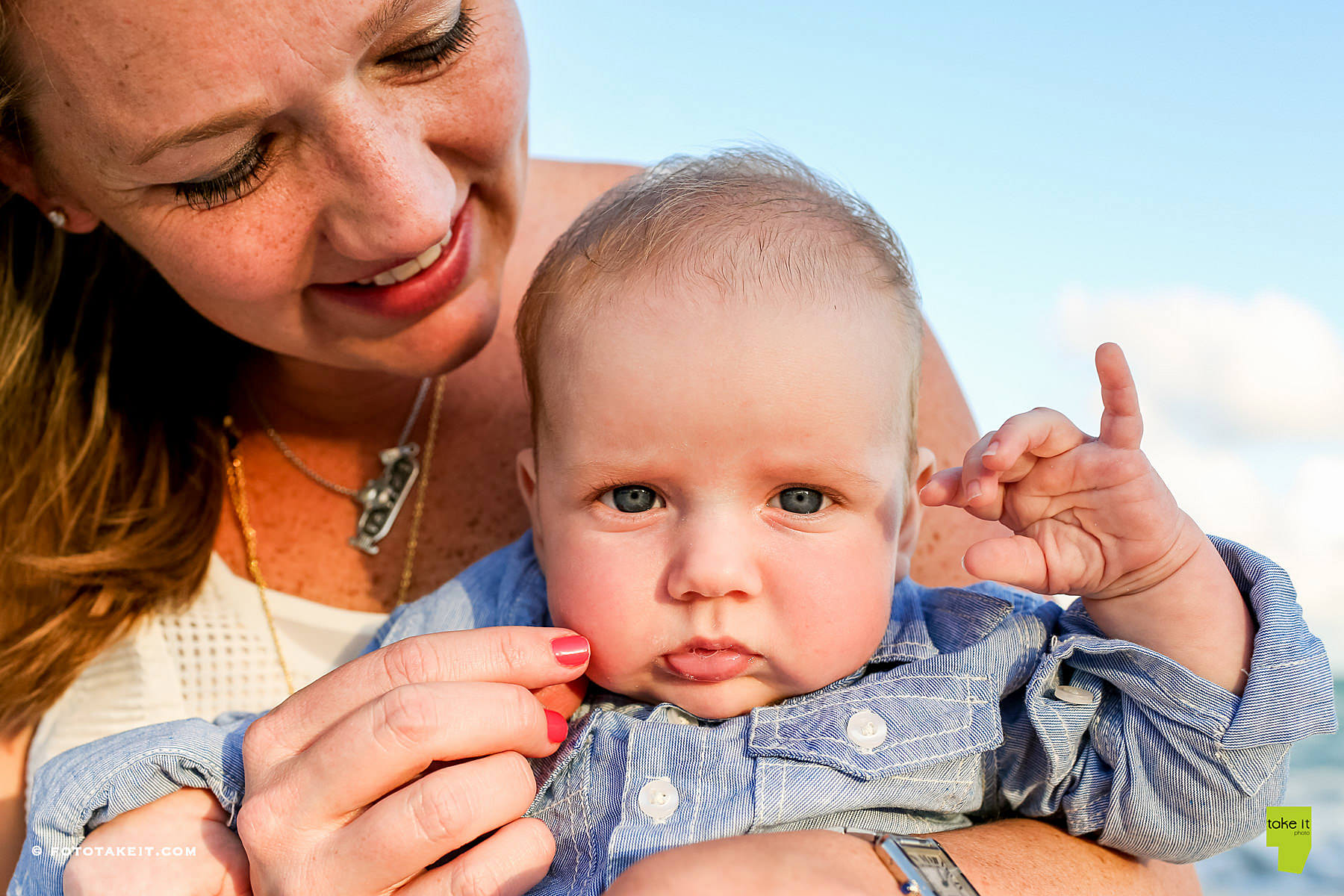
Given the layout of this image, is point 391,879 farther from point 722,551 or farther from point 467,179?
point 467,179

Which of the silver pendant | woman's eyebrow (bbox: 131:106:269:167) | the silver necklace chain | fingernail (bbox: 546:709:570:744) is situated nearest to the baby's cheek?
fingernail (bbox: 546:709:570:744)

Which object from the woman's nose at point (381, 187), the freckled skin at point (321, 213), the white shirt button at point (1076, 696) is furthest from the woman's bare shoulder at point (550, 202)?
the white shirt button at point (1076, 696)

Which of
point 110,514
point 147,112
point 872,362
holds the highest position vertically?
point 147,112

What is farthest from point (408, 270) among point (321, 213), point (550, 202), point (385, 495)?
point (550, 202)

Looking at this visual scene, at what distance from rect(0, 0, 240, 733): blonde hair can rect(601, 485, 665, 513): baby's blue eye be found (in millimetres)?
1294

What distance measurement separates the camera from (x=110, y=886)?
146 centimetres

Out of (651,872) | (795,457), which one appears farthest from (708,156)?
(651,872)

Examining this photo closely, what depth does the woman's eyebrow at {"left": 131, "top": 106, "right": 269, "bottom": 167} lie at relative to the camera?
1.53m

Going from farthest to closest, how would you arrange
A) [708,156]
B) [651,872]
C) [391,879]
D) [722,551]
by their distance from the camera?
[708,156] → [722,551] → [391,879] → [651,872]

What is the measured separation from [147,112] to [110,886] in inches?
45.6

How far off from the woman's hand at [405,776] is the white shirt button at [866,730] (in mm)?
463

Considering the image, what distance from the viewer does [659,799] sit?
4.79ft

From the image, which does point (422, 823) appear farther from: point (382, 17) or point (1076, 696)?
point (382, 17)

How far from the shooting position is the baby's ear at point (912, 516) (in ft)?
5.72
